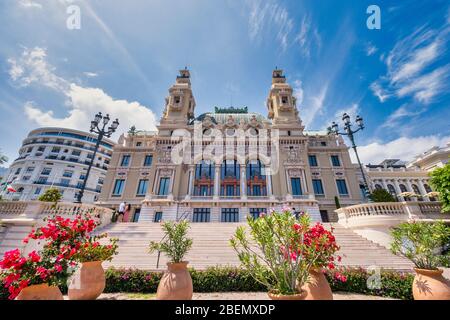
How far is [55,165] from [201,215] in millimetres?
56671

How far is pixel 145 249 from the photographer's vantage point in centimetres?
1155

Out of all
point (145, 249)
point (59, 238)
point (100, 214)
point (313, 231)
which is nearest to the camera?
point (313, 231)

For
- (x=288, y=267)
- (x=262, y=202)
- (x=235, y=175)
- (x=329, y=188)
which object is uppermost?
(x=235, y=175)

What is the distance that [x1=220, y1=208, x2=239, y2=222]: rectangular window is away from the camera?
23177 mm

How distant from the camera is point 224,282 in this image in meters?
7.36

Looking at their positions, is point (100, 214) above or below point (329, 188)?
below

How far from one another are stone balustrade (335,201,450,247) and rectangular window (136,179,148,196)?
84.5 ft

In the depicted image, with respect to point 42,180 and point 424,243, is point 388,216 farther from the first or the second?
point 42,180

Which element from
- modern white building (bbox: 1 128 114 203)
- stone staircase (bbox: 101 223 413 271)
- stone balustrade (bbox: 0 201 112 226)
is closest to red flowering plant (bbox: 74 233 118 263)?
stone staircase (bbox: 101 223 413 271)
